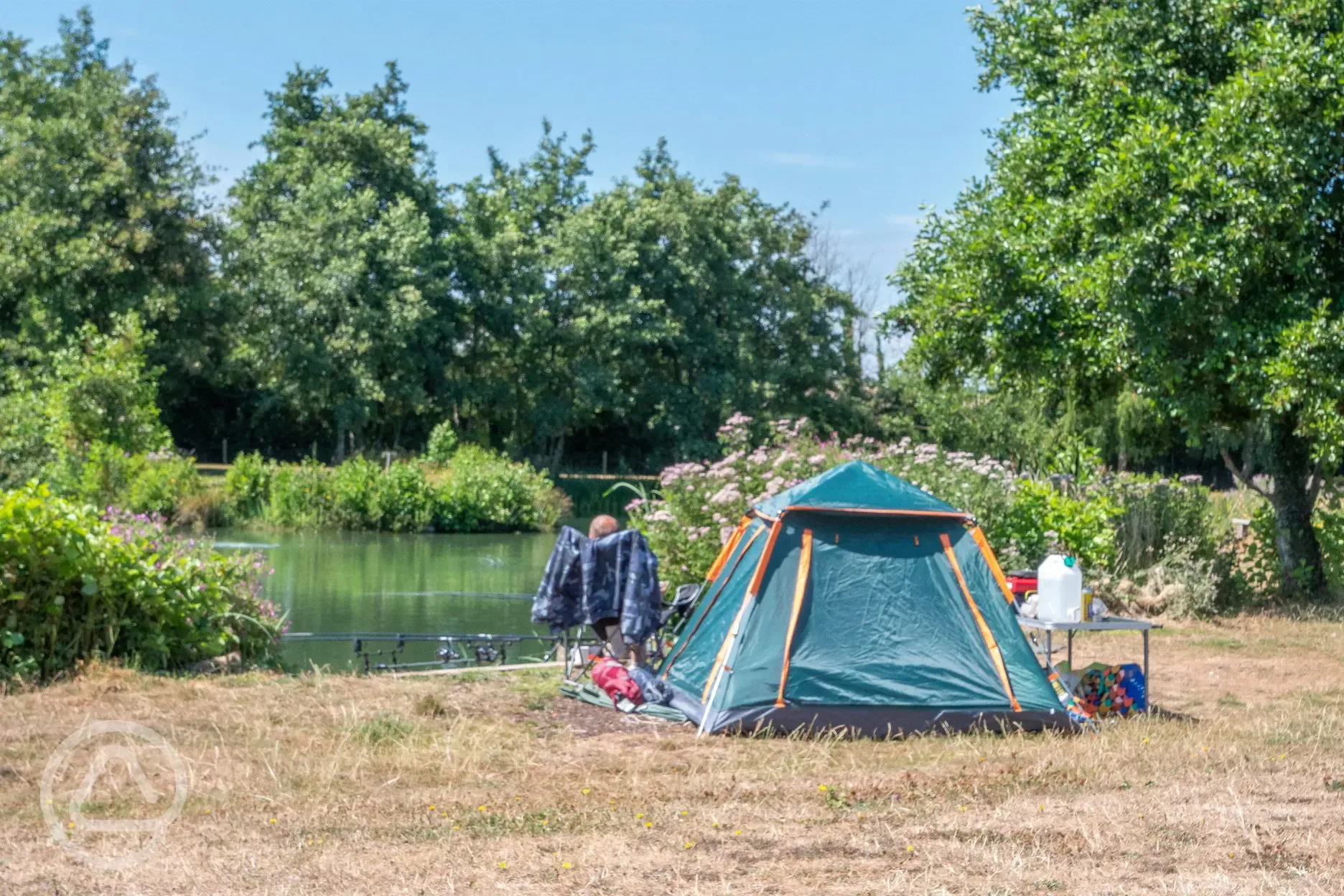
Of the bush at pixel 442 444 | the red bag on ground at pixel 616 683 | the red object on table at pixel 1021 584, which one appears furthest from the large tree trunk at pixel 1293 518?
the bush at pixel 442 444

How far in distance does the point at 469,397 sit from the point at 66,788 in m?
36.1

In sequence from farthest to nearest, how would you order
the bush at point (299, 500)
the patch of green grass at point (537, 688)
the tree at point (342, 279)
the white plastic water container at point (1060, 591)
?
the tree at point (342, 279) < the bush at point (299, 500) < the patch of green grass at point (537, 688) < the white plastic water container at point (1060, 591)

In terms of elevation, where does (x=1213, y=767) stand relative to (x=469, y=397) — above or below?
below

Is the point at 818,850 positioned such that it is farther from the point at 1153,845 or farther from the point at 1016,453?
the point at 1016,453

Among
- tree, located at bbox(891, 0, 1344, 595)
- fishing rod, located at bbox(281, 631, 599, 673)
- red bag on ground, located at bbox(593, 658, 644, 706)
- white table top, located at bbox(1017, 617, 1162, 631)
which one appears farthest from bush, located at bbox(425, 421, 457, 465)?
white table top, located at bbox(1017, 617, 1162, 631)

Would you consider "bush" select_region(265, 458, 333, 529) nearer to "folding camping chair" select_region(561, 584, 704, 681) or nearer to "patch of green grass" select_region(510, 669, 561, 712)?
"folding camping chair" select_region(561, 584, 704, 681)

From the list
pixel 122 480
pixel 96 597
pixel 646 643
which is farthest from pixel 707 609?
pixel 122 480

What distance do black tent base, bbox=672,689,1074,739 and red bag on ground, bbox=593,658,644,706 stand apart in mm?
498

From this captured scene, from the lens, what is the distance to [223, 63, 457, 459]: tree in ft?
123

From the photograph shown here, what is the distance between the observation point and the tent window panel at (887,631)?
24.8 feet

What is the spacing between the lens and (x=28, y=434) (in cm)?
2695

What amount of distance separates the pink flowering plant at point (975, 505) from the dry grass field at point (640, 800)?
438cm

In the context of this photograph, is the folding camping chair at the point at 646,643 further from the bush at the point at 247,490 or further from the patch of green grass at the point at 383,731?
the bush at the point at 247,490

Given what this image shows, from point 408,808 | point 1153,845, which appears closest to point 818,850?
point 1153,845
